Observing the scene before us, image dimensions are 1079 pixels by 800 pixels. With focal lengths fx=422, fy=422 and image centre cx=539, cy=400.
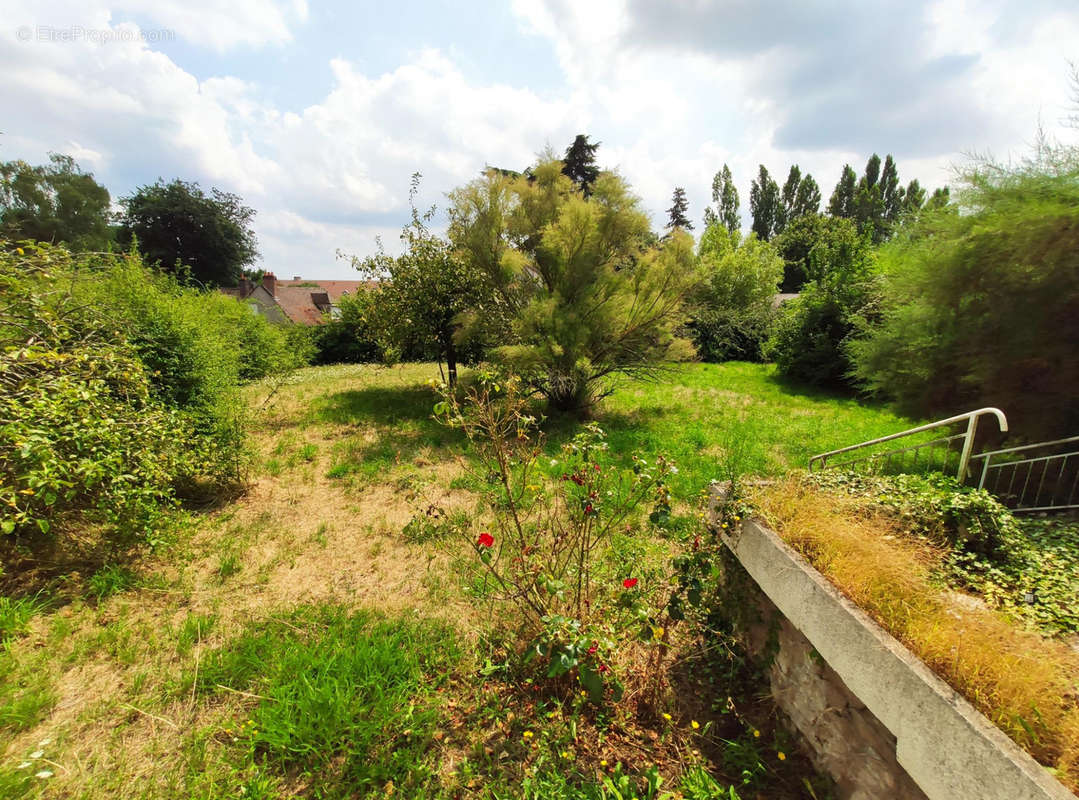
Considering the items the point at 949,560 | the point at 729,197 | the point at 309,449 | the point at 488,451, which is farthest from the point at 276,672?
the point at 729,197

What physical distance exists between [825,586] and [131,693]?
12.6 ft

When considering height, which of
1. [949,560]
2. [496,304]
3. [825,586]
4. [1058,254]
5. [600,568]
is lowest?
[600,568]

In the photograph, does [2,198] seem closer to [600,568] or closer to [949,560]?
[600,568]

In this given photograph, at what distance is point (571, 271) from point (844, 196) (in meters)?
56.4

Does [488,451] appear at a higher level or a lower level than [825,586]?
higher

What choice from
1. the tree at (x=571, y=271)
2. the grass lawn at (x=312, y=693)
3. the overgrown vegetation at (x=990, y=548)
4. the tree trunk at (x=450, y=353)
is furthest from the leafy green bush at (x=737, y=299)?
the grass lawn at (x=312, y=693)

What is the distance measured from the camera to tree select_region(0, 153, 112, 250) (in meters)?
24.5

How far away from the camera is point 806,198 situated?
4831 cm

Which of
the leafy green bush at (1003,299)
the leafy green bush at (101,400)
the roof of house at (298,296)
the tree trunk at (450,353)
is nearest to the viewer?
the leafy green bush at (101,400)

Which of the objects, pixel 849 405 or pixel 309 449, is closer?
pixel 309 449

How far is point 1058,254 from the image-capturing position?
4402 mm

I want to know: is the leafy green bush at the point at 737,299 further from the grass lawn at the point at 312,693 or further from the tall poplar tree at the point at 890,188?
the tall poplar tree at the point at 890,188

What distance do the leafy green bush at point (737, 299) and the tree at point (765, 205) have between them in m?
25.1

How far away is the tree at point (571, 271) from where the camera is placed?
314 inches
